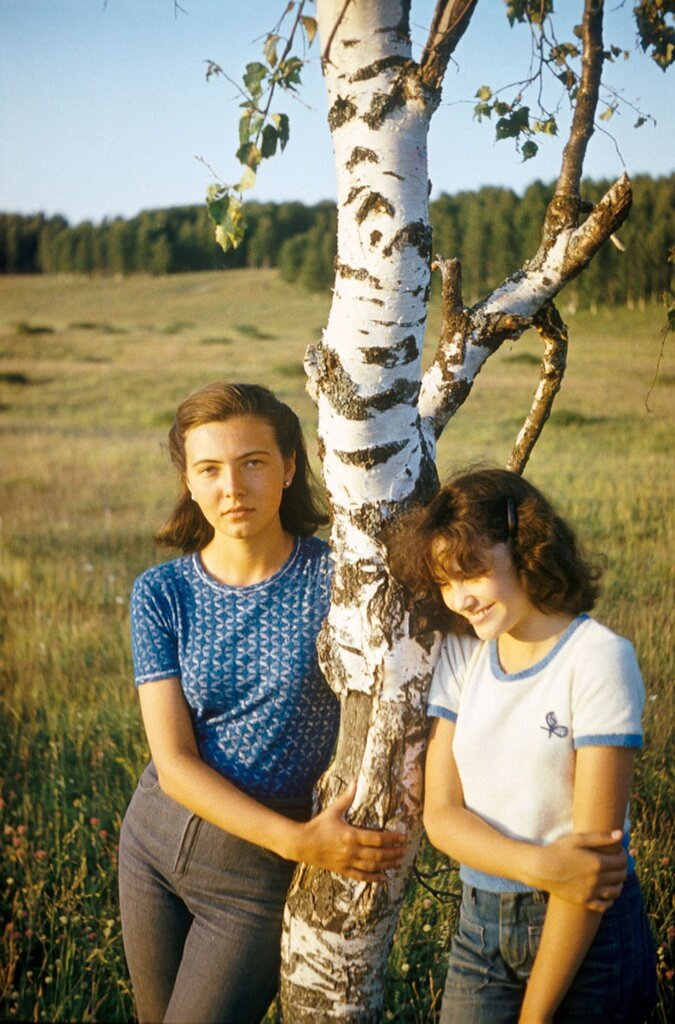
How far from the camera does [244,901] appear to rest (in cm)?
199

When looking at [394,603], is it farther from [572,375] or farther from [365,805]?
[572,375]

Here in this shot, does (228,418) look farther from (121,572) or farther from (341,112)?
(121,572)

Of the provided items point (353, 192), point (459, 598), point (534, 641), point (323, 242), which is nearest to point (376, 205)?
point (353, 192)

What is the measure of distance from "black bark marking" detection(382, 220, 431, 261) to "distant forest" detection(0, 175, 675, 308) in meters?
1.28

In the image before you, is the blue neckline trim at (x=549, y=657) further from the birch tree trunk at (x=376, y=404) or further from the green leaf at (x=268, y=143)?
the green leaf at (x=268, y=143)

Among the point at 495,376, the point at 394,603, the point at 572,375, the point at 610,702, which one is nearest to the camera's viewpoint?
the point at 610,702

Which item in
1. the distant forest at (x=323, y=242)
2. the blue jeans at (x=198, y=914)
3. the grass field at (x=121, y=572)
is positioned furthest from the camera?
the distant forest at (x=323, y=242)

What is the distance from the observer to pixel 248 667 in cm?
201

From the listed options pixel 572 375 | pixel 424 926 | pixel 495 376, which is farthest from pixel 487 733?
pixel 495 376

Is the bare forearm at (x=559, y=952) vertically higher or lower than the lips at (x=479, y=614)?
lower

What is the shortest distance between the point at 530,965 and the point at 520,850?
25 centimetres

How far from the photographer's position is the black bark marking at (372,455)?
6.15ft

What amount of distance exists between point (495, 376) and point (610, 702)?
533 cm

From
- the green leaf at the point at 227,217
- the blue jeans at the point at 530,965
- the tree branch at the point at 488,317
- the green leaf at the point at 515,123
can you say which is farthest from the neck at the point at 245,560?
the green leaf at the point at 515,123
